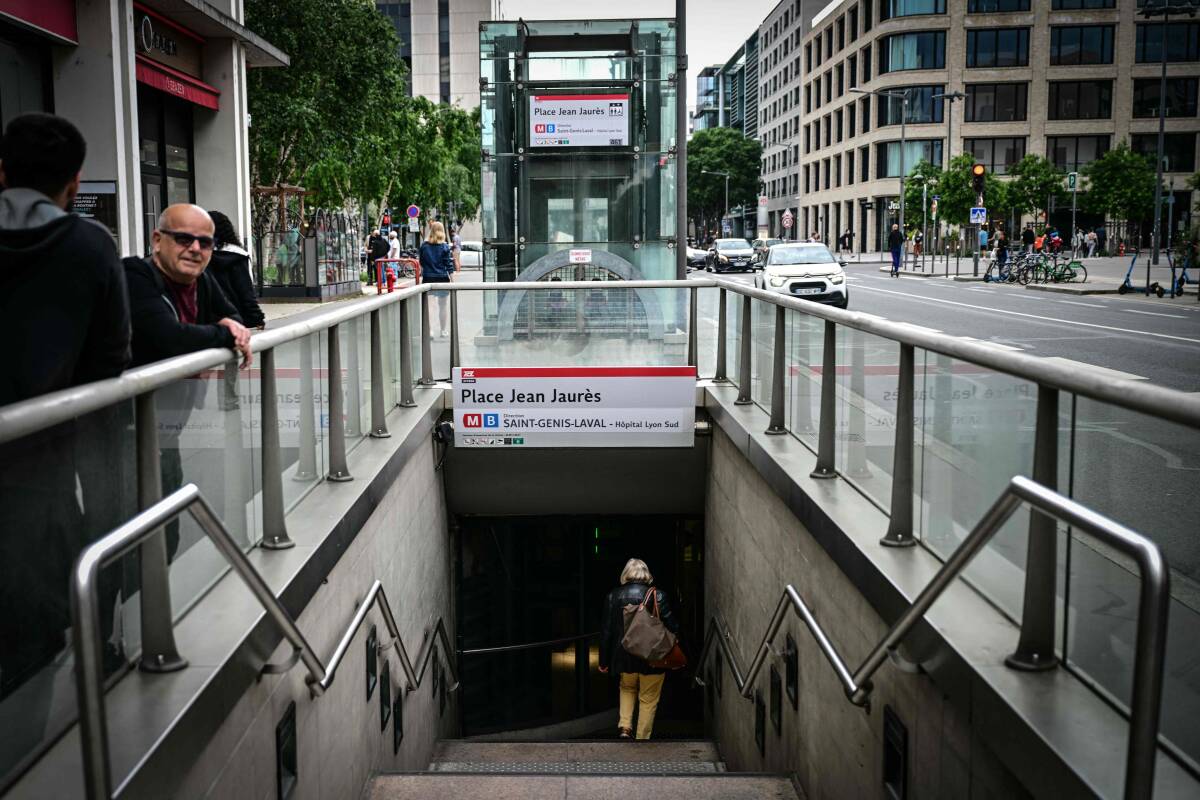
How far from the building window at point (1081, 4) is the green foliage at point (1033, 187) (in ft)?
56.8

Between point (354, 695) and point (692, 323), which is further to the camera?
point (692, 323)

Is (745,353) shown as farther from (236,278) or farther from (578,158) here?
(578,158)

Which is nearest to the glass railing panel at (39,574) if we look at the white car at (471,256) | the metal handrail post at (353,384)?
the metal handrail post at (353,384)

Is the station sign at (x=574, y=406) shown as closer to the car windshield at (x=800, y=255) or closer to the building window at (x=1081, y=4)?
the car windshield at (x=800, y=255)

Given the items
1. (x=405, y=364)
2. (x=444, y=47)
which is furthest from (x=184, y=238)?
(x=444, y=47)

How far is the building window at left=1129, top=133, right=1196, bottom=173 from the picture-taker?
72.4m

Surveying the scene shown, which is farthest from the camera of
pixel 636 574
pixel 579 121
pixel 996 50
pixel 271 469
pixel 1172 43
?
pixel 996 50

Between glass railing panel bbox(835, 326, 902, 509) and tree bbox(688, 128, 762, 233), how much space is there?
118484 mm

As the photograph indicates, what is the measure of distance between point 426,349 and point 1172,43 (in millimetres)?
76467

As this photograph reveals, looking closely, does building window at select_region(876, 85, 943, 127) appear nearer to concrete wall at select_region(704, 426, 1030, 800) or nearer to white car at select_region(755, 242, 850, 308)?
white car at select_region(755, 242, 850, 308)

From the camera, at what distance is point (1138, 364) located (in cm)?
1437

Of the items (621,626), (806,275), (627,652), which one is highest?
(806,275)

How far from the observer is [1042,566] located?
3391mm

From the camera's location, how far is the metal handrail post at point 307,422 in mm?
5609
